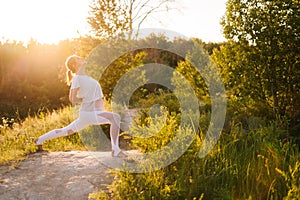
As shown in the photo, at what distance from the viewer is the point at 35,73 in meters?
21.2

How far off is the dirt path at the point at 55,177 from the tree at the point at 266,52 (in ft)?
11.3

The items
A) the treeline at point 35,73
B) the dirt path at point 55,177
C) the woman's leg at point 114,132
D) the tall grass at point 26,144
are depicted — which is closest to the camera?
the dirt path at point 55,177

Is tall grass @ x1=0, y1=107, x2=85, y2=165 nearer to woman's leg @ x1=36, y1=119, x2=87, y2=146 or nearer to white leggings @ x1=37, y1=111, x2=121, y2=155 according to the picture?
woman's leg @ x1=36, y1=119, x2=87, y2=146

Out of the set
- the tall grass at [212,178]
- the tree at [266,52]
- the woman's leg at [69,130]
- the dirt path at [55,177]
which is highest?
the tree at [266,52]

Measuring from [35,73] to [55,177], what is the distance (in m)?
17.6

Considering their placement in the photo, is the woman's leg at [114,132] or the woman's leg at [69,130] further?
the woman's leg at [69,130]

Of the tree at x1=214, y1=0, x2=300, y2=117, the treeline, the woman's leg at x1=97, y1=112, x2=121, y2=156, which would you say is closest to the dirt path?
the woman's leg at x1=97, y1=112, x2=121, y2=156

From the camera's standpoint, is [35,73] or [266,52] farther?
[35,73]

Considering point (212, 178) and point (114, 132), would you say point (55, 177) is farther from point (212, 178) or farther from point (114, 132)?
point (212, 178)

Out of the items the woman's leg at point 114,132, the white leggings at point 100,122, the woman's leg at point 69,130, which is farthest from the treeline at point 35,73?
the woman's leg at point 114,132

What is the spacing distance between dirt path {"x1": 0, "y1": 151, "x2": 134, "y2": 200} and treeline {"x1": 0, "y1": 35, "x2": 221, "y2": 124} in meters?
12.4

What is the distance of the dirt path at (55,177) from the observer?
4.12m

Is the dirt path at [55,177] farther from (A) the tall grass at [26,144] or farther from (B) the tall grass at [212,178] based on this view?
(B) the tall grass at [212,178]

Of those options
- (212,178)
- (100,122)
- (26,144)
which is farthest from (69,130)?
(212,178)
